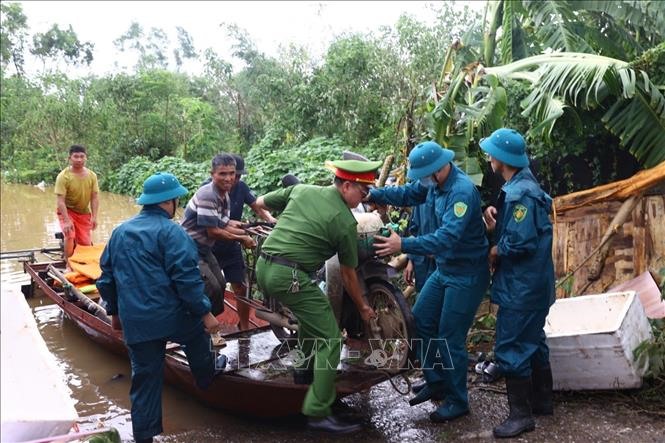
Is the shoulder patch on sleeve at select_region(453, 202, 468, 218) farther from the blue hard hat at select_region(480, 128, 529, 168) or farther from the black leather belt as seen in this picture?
the black leather belt

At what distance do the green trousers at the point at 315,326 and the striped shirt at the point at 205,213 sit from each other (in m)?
0.97

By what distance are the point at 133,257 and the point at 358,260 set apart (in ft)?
5.03

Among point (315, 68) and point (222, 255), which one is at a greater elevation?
point (315, 68)

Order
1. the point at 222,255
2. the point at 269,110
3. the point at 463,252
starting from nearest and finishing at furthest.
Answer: the point at 463,252, the point at 222,255, the point at 269,110

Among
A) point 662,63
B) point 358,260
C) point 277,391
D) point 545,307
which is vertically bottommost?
point 277,391

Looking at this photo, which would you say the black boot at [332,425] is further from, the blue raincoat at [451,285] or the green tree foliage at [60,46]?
the green tree foliage at [60,46]

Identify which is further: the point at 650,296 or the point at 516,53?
the point at 516,53

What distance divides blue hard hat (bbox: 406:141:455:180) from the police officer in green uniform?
0.27 m

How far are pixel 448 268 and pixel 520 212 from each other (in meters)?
0.63

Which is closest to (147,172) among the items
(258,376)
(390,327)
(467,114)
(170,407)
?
(170,407)

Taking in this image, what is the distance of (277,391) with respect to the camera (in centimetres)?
411

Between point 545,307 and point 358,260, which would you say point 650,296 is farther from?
point 358,260

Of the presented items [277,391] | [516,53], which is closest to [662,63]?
[516,53]

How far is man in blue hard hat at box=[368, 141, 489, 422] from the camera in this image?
3.90 metres
